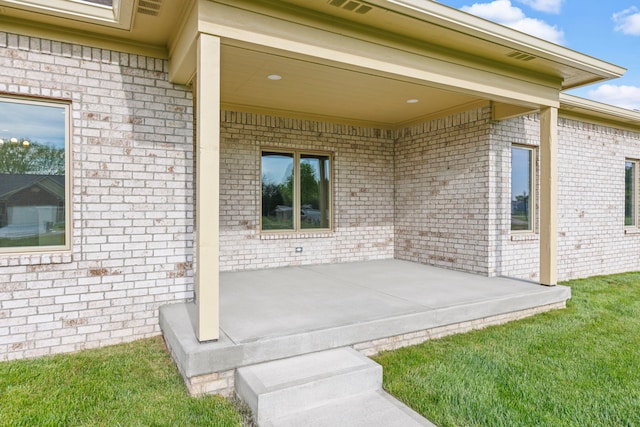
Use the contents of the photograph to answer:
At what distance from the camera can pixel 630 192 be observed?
8.24 metres

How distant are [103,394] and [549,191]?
5.32 meters

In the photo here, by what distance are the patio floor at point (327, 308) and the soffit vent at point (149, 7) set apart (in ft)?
8.68

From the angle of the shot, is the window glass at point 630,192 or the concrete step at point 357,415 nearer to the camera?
the concrete step at point 357,415

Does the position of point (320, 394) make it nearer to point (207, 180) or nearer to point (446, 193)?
point (207, 180)

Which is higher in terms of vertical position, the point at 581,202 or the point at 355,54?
the point at 355,54

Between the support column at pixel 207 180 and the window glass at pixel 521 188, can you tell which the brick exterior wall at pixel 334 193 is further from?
the support column at pixel 207 180

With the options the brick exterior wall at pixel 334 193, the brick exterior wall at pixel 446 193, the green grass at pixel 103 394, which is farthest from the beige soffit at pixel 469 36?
the green grass at pixel 103 394

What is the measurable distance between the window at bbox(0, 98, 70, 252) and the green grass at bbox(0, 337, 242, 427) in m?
1.11

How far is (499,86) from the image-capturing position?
4.62 meters

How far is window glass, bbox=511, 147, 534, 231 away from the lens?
6.29 m

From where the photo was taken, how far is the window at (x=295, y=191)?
Answer: 661 cm

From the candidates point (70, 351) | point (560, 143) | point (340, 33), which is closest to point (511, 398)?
point (340, 33)

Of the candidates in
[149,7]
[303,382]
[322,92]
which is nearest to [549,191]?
[322,92]

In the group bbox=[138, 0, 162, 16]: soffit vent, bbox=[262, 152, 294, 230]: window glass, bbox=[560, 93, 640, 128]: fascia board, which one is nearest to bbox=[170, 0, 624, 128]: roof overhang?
bbox=[138, 0, 162, 16]: soffit vent
